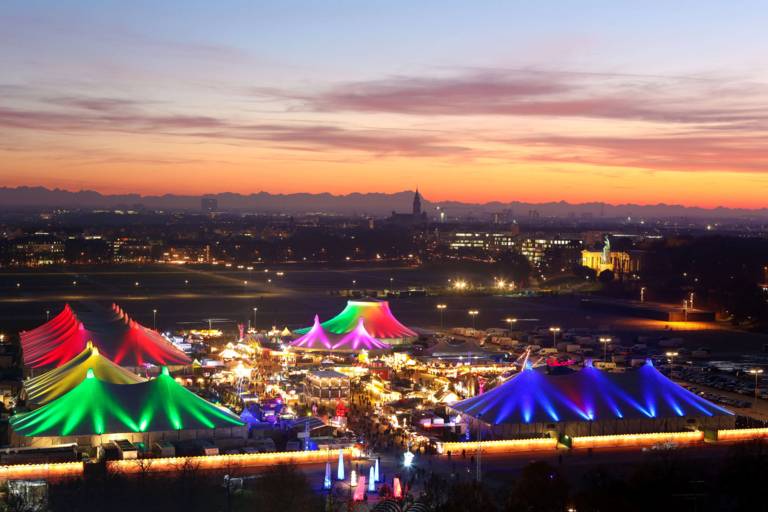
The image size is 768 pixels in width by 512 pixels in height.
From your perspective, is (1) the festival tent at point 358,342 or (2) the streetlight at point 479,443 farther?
(1) the festival tent at point 358,342

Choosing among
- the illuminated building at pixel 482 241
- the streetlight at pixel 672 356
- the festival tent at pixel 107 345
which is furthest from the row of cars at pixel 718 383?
the illuminated building at pixel 482 241

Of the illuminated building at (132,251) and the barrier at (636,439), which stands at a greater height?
the barrier at (636,439)

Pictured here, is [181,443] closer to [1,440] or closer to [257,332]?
[1,440]

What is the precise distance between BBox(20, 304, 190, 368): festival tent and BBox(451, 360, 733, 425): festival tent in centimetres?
750

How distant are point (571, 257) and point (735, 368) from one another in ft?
154

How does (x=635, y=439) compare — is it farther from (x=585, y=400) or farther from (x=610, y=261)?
(x=610, y=261)

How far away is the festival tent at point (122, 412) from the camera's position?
1540 cm

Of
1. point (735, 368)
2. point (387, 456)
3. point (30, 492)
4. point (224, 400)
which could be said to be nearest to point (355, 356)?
point (224, 400)

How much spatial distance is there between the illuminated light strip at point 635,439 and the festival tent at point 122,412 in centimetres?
505

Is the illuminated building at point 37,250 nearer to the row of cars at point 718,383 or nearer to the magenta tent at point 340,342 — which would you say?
the magenta tent at point 340,342

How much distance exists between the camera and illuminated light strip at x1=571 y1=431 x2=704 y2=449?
16266 millimetres

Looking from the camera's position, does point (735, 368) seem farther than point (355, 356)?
No

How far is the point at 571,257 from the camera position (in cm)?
7062

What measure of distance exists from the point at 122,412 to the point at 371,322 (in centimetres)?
1217
